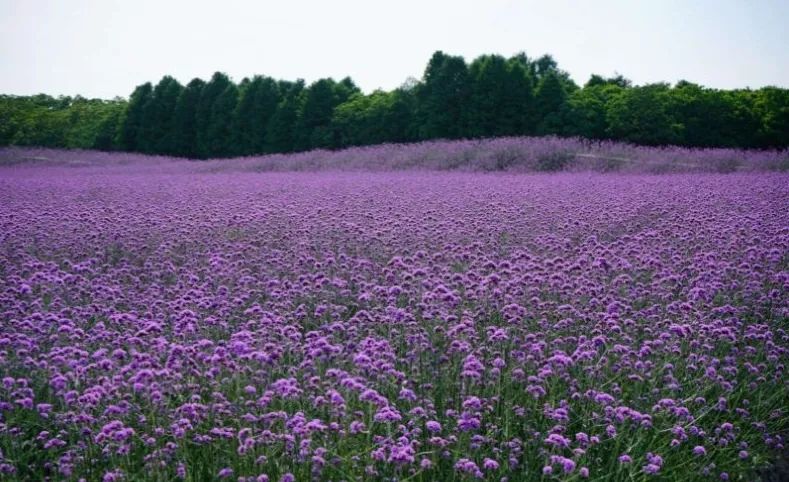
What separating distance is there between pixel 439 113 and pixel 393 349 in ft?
91.7

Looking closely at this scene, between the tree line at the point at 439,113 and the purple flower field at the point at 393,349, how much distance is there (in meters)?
23.3

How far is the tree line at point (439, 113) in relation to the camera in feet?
101

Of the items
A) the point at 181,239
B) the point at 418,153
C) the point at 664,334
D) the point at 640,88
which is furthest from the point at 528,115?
the point at 664,334

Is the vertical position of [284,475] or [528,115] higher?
[528,115]

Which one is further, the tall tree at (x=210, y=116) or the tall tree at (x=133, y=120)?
the tall tree at (x=133, y=120)

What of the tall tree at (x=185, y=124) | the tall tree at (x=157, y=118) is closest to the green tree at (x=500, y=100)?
the tall tree at (x=185, y=124)

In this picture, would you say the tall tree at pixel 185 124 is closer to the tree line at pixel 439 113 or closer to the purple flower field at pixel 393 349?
the tree line at pixel 439 113

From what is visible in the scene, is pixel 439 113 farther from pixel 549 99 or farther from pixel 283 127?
pixel 283 127

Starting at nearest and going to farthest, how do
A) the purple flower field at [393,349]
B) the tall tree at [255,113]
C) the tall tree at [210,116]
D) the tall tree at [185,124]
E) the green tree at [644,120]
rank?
the purple flower field at [393,349], the green tree at [644,120], the tall tree at [255,113], the tall tree at [210,116], the tall tree at [185,124]

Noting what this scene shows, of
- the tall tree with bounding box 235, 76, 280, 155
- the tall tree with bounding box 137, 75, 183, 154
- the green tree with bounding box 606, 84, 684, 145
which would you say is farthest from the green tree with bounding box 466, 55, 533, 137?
the tall tree with bounding box 137, 75, 183, 154

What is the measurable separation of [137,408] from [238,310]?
150 cm

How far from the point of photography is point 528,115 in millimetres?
30734

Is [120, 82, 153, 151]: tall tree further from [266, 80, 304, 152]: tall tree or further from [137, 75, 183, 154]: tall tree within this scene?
[266, 80, 304, 152]: tall tree

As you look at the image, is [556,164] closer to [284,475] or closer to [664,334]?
[664,334]
